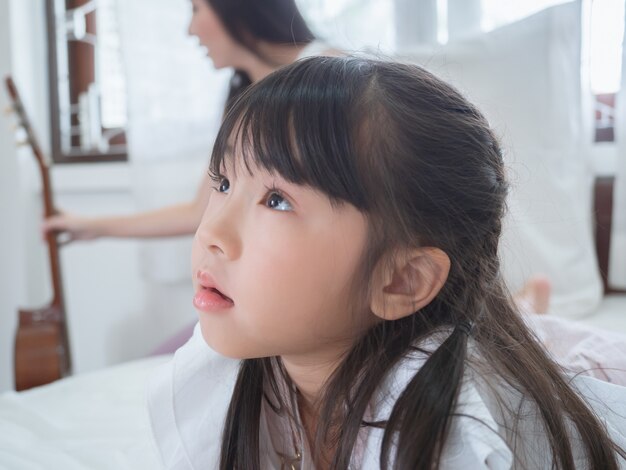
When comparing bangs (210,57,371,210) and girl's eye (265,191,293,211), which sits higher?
bangs (210,57,371,210)

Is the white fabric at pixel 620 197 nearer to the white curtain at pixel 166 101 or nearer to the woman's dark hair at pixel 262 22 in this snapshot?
the woman's dark hair at pixel 262 22

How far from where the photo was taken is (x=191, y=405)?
681 millimetres

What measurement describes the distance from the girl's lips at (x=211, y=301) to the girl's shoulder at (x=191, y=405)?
16 cm

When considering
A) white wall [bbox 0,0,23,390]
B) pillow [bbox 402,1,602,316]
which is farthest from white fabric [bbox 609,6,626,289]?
white wall [bbox 0,0,23,390]

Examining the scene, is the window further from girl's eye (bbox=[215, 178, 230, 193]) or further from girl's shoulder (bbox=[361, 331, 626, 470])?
girl's shoulder (bbox=[361, 331, 626, 470])

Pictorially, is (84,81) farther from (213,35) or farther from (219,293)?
(219,293)

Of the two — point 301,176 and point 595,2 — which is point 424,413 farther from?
point 595,2

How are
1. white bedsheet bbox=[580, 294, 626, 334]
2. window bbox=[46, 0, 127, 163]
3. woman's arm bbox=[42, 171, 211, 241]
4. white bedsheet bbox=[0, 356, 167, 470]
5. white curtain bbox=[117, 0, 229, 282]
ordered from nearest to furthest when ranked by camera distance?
white bedsheet bbox=[0, 356, 167, 470]
white bedsheet bbox=[580, 294, 626, 334]
woman's arm bbox=[42, 171, 211, 241]
white curtain bbox=[117, 0, 229, 282]
window bbox=[46, 0, 127, 163]

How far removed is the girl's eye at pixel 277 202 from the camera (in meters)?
0.53

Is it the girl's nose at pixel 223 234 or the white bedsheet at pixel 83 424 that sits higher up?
the girl's nose at pixel 223 234

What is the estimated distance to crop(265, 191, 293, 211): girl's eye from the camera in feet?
1.75

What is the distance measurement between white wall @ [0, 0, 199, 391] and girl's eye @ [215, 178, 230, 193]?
1199 millimetres

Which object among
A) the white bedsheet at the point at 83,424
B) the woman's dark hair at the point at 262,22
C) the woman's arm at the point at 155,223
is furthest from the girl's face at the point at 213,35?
the white bedsheet at the point at 83,424

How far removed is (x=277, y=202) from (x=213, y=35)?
32.9 inches
